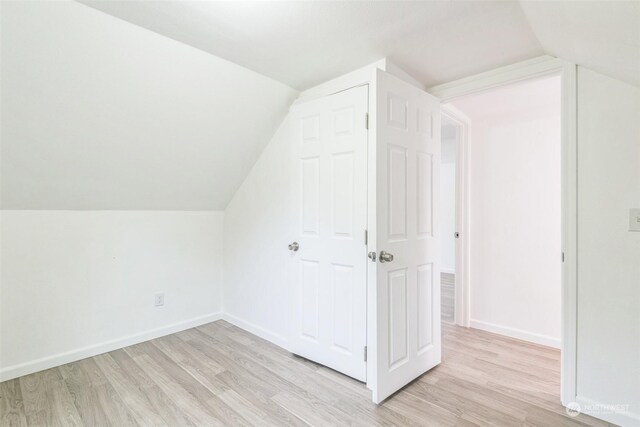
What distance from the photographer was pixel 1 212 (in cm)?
215

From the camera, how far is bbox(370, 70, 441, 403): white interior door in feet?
6.24

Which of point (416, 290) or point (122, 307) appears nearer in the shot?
point (416, 290)

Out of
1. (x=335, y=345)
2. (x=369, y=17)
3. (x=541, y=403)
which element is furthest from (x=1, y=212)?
(x=541, y=403)

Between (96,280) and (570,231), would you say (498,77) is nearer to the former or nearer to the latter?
(570,231)

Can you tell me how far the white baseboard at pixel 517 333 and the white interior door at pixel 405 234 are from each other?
1.06m

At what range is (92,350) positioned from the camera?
2.51 m

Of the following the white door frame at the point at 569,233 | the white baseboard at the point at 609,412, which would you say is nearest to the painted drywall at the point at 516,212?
the white door frame at the point at 569,233

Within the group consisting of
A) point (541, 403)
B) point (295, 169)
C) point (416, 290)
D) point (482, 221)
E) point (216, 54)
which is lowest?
point (541, 403)

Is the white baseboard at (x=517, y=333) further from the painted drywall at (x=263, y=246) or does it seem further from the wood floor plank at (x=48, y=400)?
the wood floor plank at (x=48, y=400)

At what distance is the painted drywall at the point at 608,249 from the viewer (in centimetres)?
168

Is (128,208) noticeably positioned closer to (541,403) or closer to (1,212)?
(1,212)

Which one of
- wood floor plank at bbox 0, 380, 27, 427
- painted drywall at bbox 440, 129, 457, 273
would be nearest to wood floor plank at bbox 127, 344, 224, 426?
wood floor plank at bbox 0, 380, 27, 427

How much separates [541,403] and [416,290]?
0.96 m

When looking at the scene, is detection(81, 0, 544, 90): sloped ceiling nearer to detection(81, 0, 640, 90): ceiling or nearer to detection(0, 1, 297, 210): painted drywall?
detection(81, 0, 640, 90): ceiling
